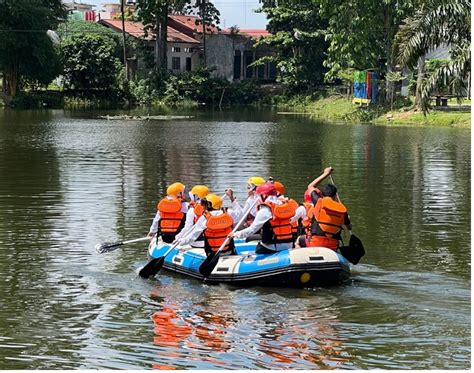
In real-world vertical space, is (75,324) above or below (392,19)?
below

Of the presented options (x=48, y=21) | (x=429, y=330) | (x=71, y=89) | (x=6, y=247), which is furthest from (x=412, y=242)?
(x=71, y=89)

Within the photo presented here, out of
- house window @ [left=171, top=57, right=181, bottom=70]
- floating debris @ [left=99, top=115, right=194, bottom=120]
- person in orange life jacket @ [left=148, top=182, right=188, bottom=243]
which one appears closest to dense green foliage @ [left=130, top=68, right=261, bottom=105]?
house window @ [left=171, top=57, right=181, bottom=70]

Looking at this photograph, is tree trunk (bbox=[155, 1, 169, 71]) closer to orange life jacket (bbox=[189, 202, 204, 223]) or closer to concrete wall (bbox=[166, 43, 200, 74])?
concrete wall (bbox=[166, 43, 200, 74])

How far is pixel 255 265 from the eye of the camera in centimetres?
1620

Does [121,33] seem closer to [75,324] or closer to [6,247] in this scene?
[6,247]

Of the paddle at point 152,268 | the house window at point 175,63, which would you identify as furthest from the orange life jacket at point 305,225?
the house window at point 175,63

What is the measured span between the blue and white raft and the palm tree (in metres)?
19.4

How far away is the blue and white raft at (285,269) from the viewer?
1584 centimetres

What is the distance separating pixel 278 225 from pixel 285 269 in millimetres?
882

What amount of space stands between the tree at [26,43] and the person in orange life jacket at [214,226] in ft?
174

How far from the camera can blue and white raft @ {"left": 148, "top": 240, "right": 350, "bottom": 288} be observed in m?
15.8

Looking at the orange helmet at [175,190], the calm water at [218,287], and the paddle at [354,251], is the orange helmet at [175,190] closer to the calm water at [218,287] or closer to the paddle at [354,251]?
the calm water at [218,287]

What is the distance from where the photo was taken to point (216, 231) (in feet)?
54.7

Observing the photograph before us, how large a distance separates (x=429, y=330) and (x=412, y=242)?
6.64 meters
